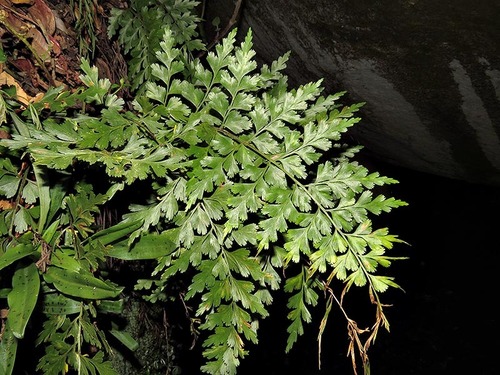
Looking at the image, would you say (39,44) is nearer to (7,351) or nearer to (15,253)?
(15,253)

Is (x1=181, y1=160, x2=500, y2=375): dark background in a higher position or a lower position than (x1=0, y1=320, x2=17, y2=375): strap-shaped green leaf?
lower

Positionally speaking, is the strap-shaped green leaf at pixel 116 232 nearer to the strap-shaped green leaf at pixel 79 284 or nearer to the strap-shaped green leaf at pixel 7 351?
the strap-shaped green leaf at pixel 79 284

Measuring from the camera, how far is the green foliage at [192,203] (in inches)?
58.6

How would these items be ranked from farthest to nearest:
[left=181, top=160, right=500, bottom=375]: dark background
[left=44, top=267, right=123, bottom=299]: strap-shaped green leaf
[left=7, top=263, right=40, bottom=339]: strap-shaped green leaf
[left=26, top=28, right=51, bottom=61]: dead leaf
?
1. [left=181, top=160, right=500, bottom=375]: dark background
2. [left=26, top=28, right=51, bottom=61]: dead leaf
3. [left=44, top=267, right=123, bottom=299]: strap-shaped green leaf
4. [left=7, top=263, right=40, bottom=339]: strap-shaped green leaf

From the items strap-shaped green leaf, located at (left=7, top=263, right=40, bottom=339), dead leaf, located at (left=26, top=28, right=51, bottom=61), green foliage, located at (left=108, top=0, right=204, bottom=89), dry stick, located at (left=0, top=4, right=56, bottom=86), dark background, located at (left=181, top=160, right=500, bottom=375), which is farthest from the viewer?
dark background, located at (left=181, top=160, right=500, bottom=375)

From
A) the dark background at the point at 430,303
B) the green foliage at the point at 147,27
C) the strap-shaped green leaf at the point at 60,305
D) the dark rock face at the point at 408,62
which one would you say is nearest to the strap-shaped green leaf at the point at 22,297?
the strap-shaped green leaf at the point at 60,305

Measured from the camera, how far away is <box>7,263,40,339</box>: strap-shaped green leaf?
1.49 metres

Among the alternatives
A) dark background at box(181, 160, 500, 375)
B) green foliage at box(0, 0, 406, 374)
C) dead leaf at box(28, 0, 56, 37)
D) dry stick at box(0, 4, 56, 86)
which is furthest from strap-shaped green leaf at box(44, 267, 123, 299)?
dark background at box(181, 160, 500, 375)

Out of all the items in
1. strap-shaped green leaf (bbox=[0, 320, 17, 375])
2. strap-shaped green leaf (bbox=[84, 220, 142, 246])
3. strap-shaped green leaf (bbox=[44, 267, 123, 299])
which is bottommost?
strap-shaped green leaf (bbox=[0, 320, 17, 375])

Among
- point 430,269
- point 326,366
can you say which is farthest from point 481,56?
point 430,269

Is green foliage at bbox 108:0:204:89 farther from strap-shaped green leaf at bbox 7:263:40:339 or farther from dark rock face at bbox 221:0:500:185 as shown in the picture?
strap-shaped green leaf at bbox 7:263:40:339

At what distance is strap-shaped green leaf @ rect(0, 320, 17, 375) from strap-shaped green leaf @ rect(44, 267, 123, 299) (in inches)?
6.7

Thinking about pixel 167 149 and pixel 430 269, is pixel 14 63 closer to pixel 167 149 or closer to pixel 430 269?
pixel 167 149

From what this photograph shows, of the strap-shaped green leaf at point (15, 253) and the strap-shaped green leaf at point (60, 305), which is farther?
the strap-shaped green leaf at point (60, 305)
